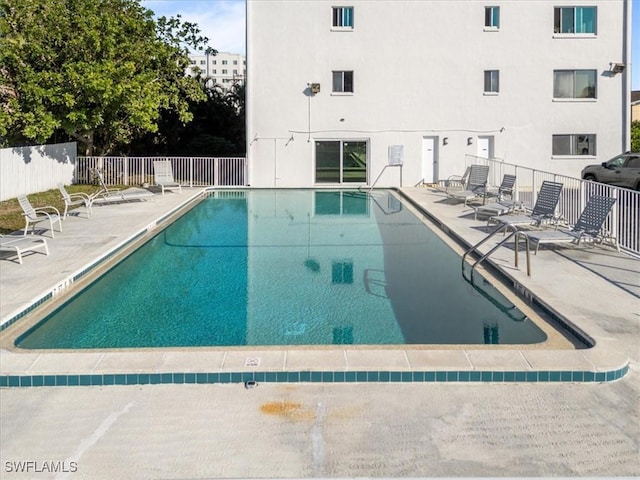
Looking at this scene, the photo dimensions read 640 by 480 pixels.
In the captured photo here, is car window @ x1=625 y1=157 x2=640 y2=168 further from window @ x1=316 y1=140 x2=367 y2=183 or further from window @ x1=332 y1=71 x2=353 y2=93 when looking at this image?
window @ x1=332 y1=71 x2=353 y2=93

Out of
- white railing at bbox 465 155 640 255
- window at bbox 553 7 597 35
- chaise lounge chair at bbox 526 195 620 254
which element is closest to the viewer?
chaise lounge chair at bbox 526 195 620 254

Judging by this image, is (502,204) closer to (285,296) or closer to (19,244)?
(285,296)

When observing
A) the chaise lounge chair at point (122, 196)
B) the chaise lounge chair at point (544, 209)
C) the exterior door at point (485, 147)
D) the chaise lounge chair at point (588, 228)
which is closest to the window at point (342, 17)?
the exterior door at point (485, 147)

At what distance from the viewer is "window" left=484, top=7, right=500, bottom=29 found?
86.6ft

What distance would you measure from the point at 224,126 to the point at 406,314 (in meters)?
29.2

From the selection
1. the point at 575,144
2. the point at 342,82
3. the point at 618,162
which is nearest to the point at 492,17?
the point at 575,144

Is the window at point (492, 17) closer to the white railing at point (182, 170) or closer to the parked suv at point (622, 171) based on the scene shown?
the parked suv at point (622, 171)

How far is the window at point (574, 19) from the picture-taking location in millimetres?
26500

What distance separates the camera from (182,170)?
1083 inches

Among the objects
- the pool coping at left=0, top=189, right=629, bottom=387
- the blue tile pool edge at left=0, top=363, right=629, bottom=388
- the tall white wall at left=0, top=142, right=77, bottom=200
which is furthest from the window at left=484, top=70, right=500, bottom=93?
the blue tile pool edge at left=0, top=363, right=629, bottom=388

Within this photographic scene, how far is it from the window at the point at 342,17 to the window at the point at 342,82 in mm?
1715

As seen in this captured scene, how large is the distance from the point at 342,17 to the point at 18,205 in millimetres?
13878

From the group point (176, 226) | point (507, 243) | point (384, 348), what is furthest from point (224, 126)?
point (384, 348)

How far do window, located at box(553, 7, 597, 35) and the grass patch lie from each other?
18.1 meters
